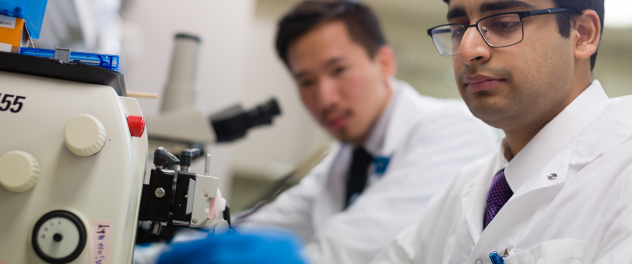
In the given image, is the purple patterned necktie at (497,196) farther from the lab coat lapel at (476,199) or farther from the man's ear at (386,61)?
the man's ear at (386,61)

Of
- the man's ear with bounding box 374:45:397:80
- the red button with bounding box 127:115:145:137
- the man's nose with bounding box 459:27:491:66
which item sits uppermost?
the man's ear with bounding box 374:45:397:80

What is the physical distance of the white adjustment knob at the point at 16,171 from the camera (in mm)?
557

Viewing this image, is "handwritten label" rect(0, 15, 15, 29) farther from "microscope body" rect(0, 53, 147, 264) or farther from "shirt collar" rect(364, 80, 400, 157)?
"shirt collar" rect(364, 80, 400, 157)

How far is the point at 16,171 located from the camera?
0.56 meters

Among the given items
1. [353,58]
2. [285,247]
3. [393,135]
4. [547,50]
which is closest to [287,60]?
[353,58]

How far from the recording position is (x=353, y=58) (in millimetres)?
1811

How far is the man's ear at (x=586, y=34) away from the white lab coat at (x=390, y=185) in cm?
70

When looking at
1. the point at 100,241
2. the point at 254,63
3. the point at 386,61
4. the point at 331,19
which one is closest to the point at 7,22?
the point at 100,241

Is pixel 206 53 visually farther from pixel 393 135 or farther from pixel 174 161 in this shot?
pixel 174 161

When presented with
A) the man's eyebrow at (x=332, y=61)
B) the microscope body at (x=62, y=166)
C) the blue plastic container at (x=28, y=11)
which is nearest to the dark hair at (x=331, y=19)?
the man's eyebrow at (x=332, y=61)

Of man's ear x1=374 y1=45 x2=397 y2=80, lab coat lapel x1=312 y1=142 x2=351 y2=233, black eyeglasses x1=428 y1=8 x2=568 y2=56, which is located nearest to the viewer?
black eyeglasses x1=428 y1=8 x2=568 y2=56

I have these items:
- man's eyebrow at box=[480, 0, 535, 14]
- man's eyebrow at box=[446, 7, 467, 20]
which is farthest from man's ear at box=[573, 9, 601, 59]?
man's eyebrow at box=[446, 7, 467, 20]

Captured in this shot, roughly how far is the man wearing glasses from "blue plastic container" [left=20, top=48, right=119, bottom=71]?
2.10 feet

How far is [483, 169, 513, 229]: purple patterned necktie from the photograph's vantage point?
3.00ft
